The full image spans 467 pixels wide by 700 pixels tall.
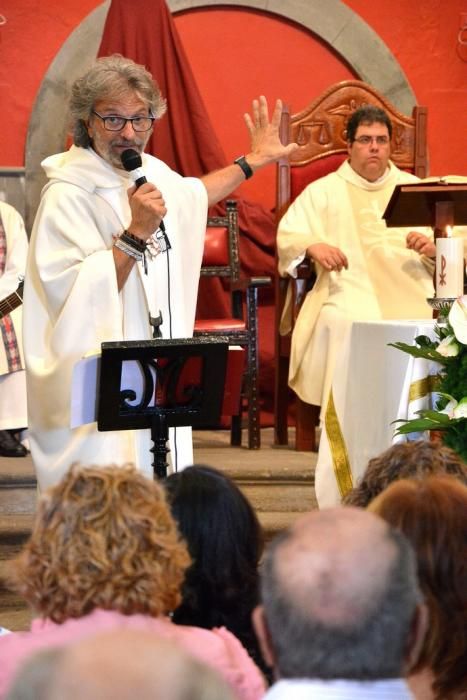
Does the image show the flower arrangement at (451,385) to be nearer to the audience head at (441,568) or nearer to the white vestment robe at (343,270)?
the audience head at (441,568)

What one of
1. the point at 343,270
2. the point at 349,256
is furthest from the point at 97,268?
the point at 349,256

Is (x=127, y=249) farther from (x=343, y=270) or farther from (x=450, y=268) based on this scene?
(x=343, y=270)

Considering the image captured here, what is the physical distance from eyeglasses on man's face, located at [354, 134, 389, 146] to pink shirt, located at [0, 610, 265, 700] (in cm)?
482

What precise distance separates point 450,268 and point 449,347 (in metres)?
0.64

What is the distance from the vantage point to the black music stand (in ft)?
10.3

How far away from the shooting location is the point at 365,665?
1285 millimetres

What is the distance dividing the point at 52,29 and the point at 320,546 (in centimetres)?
641

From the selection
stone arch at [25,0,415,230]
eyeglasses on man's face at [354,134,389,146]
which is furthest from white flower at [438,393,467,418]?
stone arch at [25,0,415,230]

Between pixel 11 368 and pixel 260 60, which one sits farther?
pixel 260 60

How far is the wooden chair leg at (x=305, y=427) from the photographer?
20.1ft

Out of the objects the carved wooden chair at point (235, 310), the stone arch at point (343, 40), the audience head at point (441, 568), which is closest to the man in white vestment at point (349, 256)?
the carved wooden chair at point (235, 310)

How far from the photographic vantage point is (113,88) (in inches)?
151

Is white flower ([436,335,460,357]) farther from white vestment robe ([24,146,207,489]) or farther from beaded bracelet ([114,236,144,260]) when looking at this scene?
beaded bracelet ([114,236,144,260])

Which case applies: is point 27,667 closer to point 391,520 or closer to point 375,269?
point 391,520
